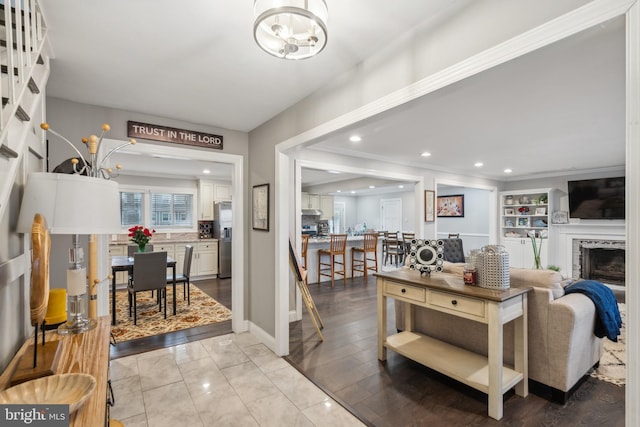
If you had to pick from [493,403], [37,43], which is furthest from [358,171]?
[37,43]

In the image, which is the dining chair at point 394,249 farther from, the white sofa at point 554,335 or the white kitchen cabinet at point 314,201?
the white sofa at point 554,335

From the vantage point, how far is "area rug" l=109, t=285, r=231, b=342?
12.0ft

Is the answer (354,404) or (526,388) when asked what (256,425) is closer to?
(354,404)

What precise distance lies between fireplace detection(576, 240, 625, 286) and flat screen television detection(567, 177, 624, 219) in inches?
23.0

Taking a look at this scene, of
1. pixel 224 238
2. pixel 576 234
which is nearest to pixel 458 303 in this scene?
pixel 224 238

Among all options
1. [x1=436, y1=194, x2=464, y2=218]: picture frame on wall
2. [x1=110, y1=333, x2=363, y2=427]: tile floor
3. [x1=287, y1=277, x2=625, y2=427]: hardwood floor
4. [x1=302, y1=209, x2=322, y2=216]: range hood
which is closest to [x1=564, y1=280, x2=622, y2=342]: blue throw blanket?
[x1=287, y1=277, x2=625, y2=427]: hardwood floor

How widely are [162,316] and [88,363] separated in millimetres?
3290

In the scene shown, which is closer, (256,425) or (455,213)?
(256,425)

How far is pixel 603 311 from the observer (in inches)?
96.7

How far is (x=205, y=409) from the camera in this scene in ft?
7.22

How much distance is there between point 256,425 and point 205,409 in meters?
0.44

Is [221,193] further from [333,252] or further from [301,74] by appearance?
[301,74]

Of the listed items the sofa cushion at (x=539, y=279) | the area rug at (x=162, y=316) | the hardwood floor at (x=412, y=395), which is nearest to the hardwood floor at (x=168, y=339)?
the area rug at (x=162, y=316)

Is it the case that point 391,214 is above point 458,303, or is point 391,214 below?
above
